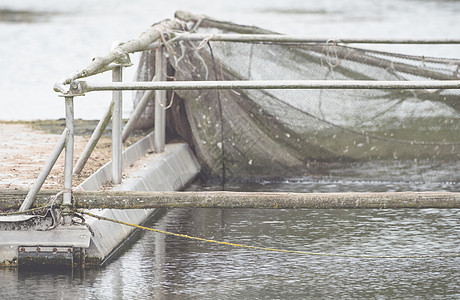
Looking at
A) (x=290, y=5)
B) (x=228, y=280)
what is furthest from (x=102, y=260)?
(x=290, y=5)

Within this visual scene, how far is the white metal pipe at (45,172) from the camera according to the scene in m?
7.17

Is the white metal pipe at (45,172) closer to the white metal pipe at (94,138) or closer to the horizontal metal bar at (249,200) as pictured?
the horizontal metal bar at (249,200)

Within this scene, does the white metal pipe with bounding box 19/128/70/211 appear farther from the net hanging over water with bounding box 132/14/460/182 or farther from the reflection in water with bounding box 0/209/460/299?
the net hanging over water with bounding box 132/14/460/182

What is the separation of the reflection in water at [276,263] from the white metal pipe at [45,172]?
0.49 meters

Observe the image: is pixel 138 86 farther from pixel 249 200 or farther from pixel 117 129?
pixel 117 129

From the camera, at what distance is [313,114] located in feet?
37.1

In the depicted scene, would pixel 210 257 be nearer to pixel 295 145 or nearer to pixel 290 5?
pixel 295 145

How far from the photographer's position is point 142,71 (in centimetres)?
1163

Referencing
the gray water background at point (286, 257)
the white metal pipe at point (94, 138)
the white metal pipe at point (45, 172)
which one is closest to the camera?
the gray water background at point (286, 257)

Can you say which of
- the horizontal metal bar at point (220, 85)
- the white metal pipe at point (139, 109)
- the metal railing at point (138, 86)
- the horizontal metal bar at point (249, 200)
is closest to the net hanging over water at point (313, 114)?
the metal railing at point (138, 86)

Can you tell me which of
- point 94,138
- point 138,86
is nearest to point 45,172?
point 138,86

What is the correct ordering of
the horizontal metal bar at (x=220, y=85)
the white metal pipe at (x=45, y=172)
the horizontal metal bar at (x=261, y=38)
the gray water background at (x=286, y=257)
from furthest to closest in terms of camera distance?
the horizontal metal bar at (x=261, y=38) → the horizontal metal bar at (x=220, y=85) → the white metal pipe at (x=45, y=172) → the gray water background at (x=286, y=257)

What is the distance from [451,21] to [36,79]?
1469cm

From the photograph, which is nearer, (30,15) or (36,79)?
(36,79)
